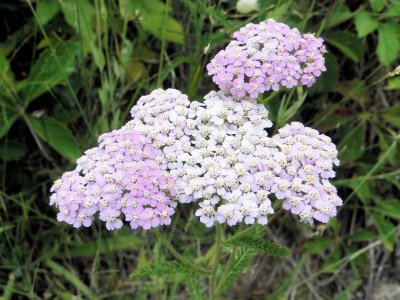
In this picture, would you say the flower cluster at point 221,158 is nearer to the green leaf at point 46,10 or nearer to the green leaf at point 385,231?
the green leaf at point 46,10

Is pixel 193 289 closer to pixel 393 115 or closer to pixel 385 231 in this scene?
pixel 385 231

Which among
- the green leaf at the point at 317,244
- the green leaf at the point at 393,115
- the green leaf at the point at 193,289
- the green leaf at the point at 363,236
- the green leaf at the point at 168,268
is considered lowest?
the green leaf at the point at 317,244

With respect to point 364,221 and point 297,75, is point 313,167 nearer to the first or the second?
point 297,75

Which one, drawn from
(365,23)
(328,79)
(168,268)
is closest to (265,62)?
(168,268)

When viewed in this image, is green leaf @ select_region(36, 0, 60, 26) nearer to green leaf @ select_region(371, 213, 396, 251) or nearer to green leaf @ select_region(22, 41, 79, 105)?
green leaf @ select_region(22, 41, 79, 105)

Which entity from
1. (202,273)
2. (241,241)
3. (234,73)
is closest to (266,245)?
(241,241)

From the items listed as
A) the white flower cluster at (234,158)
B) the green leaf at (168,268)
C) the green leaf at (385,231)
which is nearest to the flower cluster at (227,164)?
the white flower cluster at (234,158)
